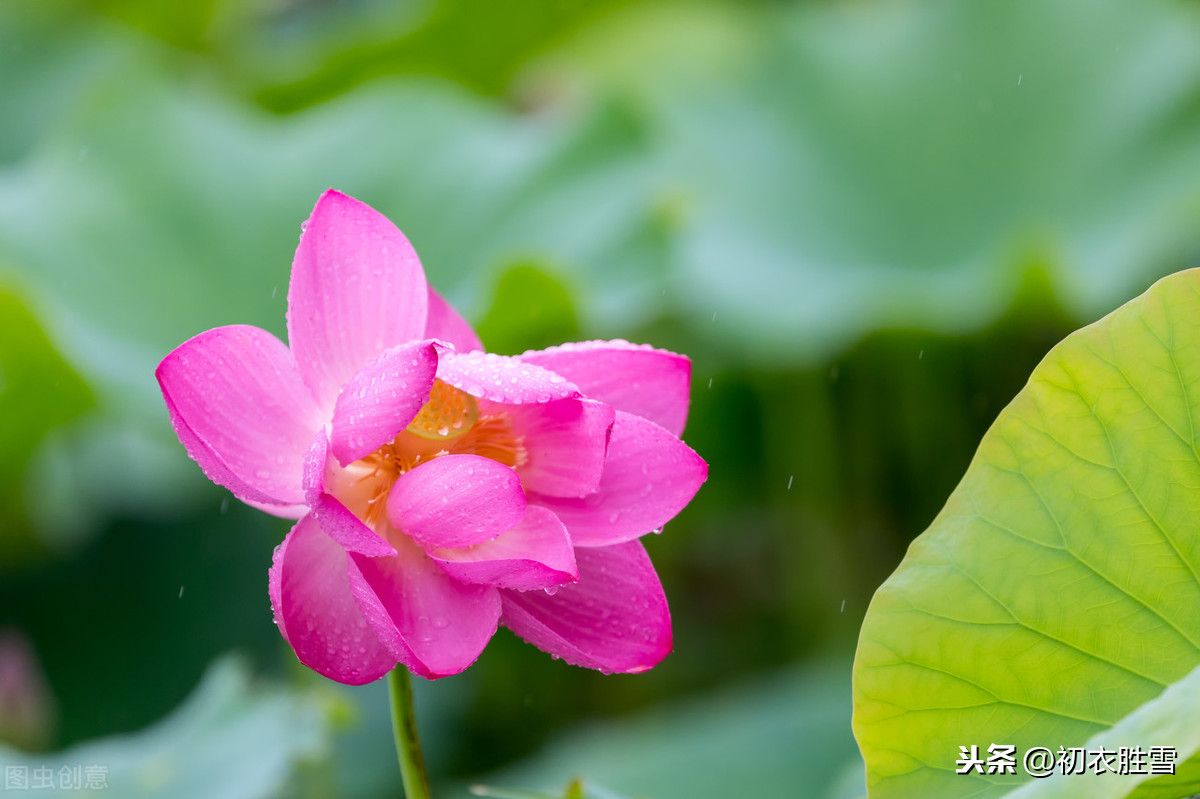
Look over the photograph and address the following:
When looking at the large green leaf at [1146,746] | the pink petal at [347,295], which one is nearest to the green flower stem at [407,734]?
the pink petal at [347,295]

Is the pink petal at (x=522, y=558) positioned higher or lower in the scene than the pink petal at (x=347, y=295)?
lower

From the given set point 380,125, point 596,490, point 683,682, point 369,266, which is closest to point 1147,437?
point 596,490

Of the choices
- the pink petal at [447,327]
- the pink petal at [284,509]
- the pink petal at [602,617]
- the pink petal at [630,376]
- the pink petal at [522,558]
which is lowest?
the pink petal at [602,617]

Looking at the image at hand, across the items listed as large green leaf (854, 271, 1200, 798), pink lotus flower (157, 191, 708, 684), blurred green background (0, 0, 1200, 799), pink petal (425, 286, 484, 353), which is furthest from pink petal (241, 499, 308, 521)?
blurred green background (0, 0, 1200, 799)

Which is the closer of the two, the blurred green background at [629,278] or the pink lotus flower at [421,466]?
the pink lotus flower at [421,466]

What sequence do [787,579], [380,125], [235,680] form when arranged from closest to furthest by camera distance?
[235,680]
[380,125]
[787,579]

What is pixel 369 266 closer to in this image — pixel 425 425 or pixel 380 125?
pixel 425 425

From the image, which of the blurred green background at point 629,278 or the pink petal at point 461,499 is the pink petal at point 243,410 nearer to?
the pink petal at point 461,499
